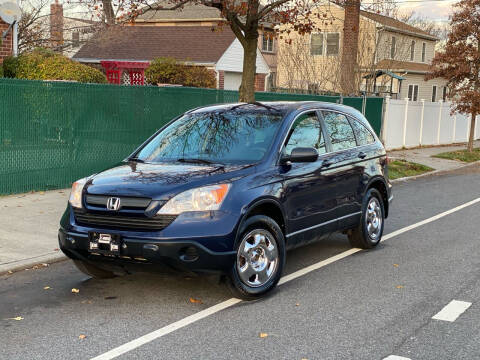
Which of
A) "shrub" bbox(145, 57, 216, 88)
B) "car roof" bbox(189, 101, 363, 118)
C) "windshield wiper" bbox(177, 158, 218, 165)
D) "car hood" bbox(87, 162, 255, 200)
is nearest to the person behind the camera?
"car hood" bbox(87, 162, 255, 200)

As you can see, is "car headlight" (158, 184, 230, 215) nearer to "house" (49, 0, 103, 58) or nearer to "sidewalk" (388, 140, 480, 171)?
"sidewalk" (388, 140, 480, 171)

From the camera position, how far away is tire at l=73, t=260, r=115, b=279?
641 centimetres

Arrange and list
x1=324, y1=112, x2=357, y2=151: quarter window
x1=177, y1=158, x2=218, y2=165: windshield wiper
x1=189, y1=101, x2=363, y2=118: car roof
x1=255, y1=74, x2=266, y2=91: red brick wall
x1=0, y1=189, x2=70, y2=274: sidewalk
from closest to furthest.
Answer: x1=177, y1=158, x2=218, y2=165: windshield wiper
x1=189, y1=101, x2=363, y2=118: car roof
x1=0, y1=189, x2=70, y2=274: sidewalk
x1=324, y1=112, x2=357, y2=151: quarter window
x1=255, y1=74, x2=266, y2=91: red brick wall

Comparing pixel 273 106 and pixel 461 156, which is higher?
pixel 273 106

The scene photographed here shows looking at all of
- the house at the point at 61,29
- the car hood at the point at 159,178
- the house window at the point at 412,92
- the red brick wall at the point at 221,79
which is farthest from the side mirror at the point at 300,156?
the house window at the point at 412,92

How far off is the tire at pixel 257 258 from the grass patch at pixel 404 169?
11.6 meters

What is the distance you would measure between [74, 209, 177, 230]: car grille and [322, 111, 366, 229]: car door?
238 centimetres

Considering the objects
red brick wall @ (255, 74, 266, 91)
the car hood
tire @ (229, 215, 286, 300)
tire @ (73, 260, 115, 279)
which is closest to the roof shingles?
red brick wall @ (255, 74, 266, 91)

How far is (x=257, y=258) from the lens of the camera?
240 inches

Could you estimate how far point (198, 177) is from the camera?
584 cm

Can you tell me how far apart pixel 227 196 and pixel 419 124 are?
22.4m

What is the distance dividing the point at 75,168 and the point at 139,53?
23380 mm

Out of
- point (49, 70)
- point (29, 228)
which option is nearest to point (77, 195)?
point (29, 228)

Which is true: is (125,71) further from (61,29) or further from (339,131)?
(339,131)
